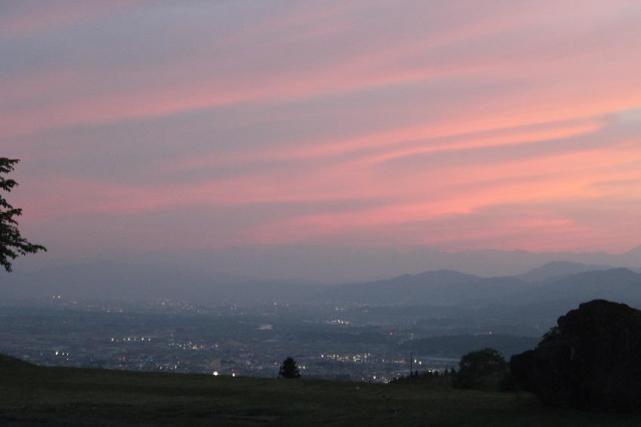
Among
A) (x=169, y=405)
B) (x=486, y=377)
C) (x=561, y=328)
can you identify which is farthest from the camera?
(x=486, y=377)

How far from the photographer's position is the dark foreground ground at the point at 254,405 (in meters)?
23.1

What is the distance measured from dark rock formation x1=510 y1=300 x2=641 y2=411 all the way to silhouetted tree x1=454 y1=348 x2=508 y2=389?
15632 mm

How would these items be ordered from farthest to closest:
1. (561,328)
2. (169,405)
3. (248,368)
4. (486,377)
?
(248,368)
(486,377)
(169,405)
(561,328)

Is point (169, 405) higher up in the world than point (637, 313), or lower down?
lower down

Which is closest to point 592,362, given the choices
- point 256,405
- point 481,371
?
point 256,405

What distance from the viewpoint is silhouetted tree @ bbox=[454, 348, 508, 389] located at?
4072 centimetres

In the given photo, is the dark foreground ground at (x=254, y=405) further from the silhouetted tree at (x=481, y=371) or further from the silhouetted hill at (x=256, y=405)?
the silhouetted tree at (x=481, y=371)

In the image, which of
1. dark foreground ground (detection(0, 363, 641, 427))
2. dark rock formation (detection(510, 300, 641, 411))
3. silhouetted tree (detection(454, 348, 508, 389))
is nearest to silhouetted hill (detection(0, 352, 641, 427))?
dark foreground ground (detection(0, 363, 641, 427))

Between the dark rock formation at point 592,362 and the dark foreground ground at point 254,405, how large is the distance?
534 mm

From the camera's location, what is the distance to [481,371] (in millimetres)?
44875

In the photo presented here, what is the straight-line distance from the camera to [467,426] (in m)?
21.7

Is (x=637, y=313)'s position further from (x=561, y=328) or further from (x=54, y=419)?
(x=54, y=419)

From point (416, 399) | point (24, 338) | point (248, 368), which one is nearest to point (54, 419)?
point (416, 399)

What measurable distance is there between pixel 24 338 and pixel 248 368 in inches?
3276
